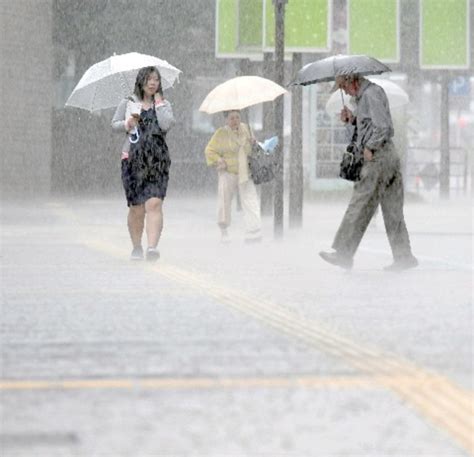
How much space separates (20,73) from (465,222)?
1335cm

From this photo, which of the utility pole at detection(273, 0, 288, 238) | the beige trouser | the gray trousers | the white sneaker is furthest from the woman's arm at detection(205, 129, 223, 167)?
the gray trousers

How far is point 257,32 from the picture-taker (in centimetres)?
2500

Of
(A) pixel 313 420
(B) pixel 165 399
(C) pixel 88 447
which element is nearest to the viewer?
(C) pixel 88 447

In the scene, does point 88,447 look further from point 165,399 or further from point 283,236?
point 283,236

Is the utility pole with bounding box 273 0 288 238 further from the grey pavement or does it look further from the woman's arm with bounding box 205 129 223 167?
the grey pavement

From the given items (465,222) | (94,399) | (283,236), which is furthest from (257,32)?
(94,399)

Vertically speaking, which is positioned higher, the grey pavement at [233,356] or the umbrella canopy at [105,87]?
the umbrella canopy at [105,87]

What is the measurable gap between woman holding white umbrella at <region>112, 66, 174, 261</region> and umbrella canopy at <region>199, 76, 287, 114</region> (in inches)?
134

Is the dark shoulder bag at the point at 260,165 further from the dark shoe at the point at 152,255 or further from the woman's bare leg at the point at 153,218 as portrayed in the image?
the dark shoe at the point at 152,255

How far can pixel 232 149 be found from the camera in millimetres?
18797

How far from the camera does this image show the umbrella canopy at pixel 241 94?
18.6 metres

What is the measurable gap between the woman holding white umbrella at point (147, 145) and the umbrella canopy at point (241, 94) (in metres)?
3.40

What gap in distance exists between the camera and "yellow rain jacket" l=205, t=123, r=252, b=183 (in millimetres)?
18750

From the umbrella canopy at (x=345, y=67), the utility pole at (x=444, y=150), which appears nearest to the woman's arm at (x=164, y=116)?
the umbrella canopy at (x=345, y=67)
